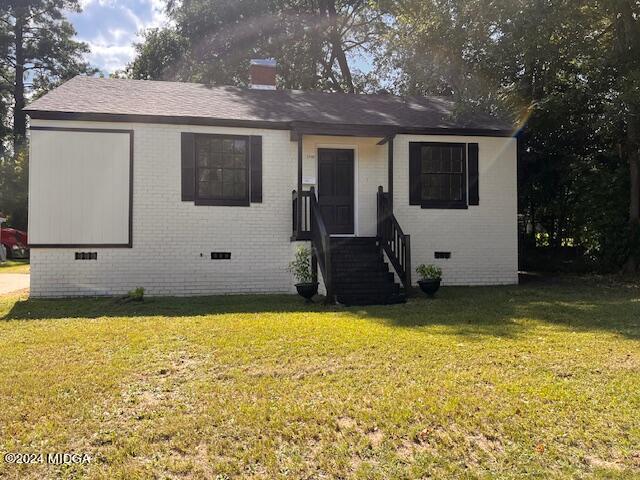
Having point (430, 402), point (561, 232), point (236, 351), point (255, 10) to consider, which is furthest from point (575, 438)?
point (255, 10)

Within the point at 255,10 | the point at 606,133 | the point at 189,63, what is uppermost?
the point at 255,10

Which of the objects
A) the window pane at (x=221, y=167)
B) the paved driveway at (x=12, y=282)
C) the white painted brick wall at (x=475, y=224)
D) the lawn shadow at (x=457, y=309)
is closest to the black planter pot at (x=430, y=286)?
the lawn shadow at (x=457, y=309)

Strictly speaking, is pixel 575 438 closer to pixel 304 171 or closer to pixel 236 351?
pixel 236 351

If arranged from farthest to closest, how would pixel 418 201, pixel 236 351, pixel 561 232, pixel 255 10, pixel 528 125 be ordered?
1. pixel 255 10
2. pixel 561 232
3. pixel 528 125
4. pixel 418 201
5. pixel 236 351

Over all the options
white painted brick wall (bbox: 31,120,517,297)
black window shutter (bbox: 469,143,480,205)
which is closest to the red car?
white painted brick wall (bbox: 31,120,517,297)

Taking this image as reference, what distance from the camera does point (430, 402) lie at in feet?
12.2

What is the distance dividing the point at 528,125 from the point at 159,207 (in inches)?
345

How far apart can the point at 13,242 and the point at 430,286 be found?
20.1 m

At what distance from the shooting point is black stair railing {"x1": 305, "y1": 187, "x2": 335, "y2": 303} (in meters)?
8.74

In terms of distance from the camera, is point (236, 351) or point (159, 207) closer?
point (236, 351)

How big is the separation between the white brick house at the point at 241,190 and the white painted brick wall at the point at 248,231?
0.02 meters

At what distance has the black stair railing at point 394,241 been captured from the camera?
30.9 feet

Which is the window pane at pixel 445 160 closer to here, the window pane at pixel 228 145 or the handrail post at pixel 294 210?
the handrail post at pixel 294 210

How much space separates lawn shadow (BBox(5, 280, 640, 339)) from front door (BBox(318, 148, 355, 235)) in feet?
7.01
